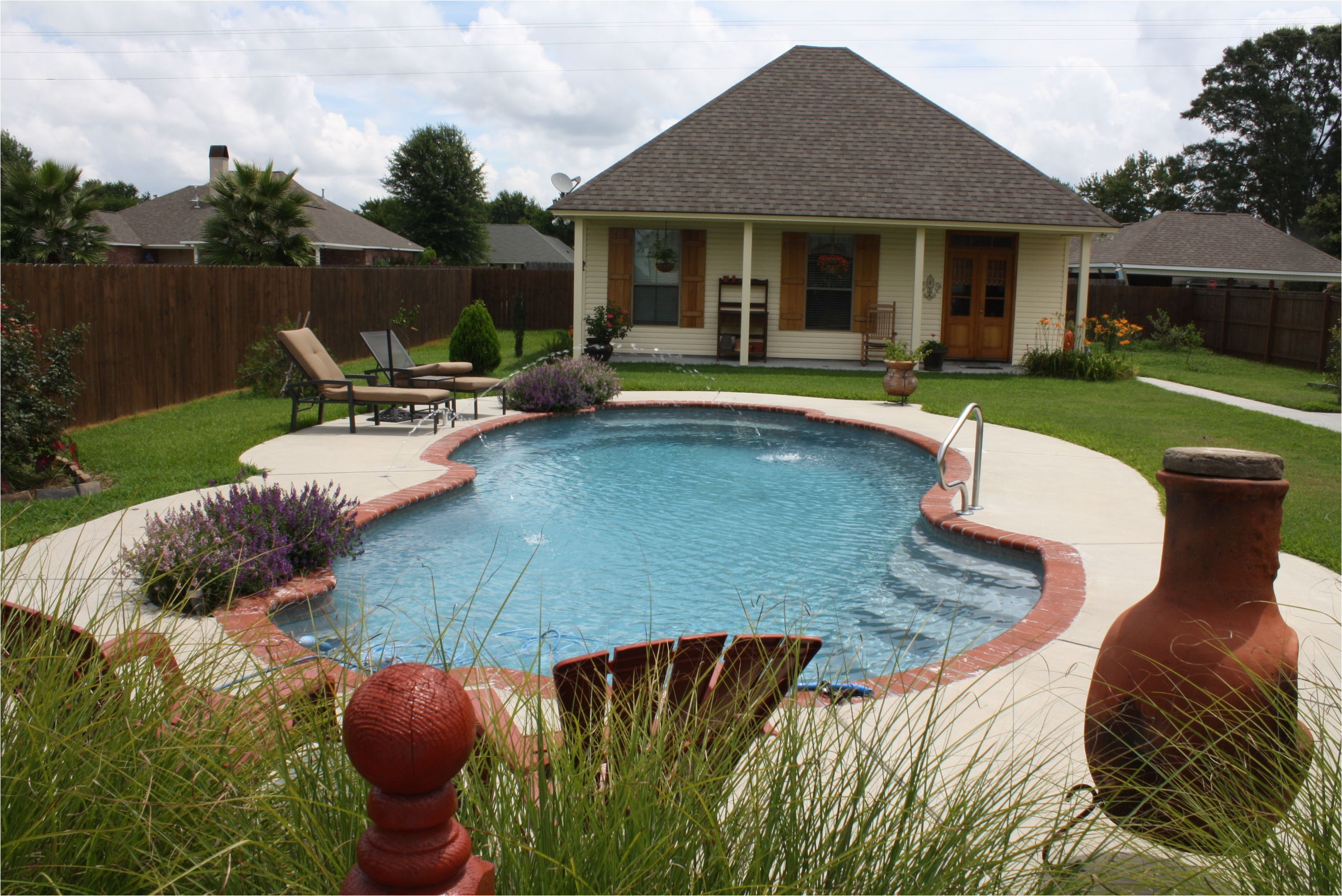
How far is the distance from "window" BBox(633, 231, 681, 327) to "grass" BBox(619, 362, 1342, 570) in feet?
4.88

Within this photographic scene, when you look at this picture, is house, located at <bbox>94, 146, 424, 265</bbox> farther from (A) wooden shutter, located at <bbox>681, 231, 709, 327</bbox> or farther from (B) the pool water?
(B) the pool water

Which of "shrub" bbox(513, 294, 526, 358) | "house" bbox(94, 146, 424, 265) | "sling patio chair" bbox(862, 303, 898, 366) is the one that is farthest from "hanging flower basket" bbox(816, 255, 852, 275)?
"house" bbox(94, 146, 424, 265)

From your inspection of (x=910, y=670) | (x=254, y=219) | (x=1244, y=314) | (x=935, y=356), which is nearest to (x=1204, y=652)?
(x=910, y=670)

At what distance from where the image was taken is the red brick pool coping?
9.63 ft

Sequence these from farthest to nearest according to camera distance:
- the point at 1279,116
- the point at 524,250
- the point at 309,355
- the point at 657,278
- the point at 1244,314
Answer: the point at 524,250 → the point at 1279,116 → the point at 1244,314 → the point at 657,278 → the point at 309,355

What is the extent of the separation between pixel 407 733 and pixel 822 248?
20351mm

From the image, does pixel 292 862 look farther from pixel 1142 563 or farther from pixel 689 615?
pixel 1142 563

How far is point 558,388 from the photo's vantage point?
13.9 m

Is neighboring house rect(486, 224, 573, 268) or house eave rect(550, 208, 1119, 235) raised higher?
neighboring house rect(486, 224, 573, 268)

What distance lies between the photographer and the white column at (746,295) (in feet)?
63.5

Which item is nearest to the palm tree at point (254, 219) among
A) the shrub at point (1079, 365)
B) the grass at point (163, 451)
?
the grass at point (163, 451)

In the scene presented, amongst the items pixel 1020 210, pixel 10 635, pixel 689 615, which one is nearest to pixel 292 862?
pixel 10 635

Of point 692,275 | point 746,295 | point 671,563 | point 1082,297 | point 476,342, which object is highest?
point 692,275

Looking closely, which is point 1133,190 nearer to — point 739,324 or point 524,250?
point 524,250
